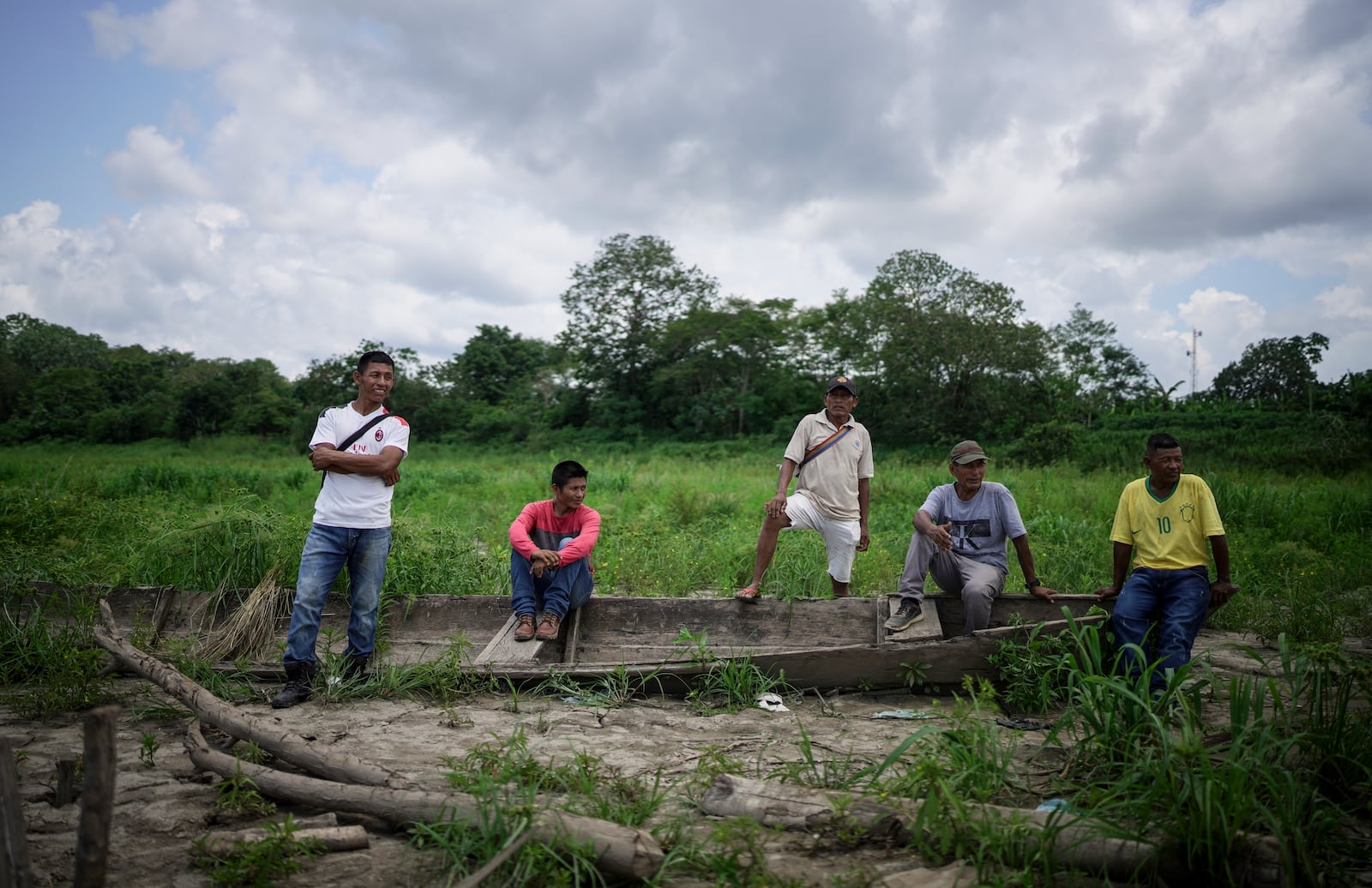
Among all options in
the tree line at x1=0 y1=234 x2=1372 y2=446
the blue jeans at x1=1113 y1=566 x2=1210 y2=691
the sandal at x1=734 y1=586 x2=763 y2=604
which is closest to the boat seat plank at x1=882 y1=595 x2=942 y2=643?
the sandal at x1=734 y1=586 x2=763 y2=604

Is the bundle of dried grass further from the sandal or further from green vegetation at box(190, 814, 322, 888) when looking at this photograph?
the sandal

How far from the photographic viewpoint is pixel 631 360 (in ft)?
106

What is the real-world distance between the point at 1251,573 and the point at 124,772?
8.01 m

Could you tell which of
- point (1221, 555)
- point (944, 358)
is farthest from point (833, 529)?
point (944, 358)

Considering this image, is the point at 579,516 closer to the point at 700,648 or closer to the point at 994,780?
the point at 700,648

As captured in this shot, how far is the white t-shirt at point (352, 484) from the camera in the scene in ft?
13.0

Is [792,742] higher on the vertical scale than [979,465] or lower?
lower

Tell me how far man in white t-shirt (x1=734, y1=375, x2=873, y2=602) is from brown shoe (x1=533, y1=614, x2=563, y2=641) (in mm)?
1088

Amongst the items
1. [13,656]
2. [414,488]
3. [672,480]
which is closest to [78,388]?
[414,488]

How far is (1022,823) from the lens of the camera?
2.42m

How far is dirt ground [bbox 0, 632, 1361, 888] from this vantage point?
8.18 ft

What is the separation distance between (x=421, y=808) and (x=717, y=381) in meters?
27.7

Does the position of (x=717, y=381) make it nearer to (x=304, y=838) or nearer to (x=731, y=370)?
(x=731, y=370)

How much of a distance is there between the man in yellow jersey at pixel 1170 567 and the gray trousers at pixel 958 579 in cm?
62
